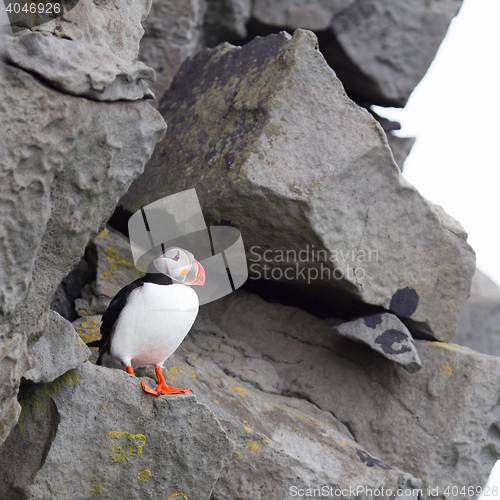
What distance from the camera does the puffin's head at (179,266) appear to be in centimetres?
317

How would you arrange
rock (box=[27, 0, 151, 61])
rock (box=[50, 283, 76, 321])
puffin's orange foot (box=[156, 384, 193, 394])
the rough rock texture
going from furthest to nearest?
1. the rough rock texture
2. rock (box=[50, 283, 76, 321])
3. puffin's orange foot (box=[156, 384, 193, 394])
4. rock (box=[27, 0, 151, 61])

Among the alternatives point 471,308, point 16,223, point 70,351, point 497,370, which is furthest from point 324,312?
point 471,308

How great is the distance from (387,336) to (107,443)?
2238mm

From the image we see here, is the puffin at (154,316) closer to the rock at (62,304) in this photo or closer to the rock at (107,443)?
the rock at (107,443)

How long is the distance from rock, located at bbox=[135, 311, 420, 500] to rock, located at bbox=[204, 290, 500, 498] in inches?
4.0

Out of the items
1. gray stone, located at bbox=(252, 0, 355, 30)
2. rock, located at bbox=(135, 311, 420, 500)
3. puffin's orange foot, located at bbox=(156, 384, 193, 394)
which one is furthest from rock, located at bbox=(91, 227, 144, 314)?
gray stone, located at bbox=(252, 0, 355, 30)

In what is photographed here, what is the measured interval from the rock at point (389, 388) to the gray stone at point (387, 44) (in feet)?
9.94

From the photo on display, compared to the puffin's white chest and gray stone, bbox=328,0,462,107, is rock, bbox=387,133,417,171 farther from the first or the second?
the puffin's white chest

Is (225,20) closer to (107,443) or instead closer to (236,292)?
(236,292)

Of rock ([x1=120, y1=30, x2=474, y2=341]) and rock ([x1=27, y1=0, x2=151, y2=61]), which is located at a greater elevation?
rock ([x1=27, y1=0, x2=151, y2=61])

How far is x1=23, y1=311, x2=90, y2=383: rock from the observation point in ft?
8.06
